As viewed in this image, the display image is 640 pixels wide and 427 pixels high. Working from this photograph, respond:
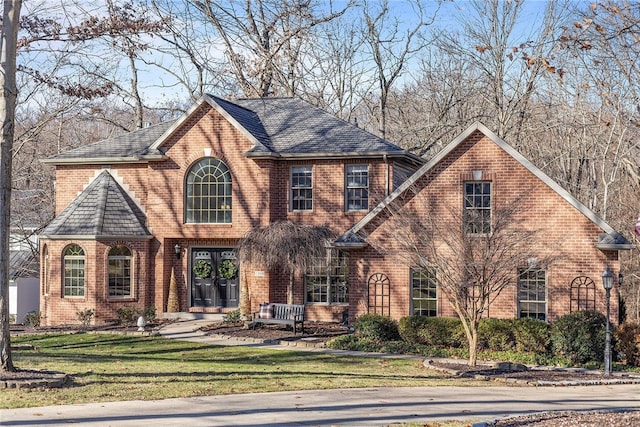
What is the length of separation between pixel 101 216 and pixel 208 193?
3.81 m

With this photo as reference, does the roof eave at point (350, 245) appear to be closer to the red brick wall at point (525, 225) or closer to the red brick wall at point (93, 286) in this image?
the red brick wall at point (525, 225)

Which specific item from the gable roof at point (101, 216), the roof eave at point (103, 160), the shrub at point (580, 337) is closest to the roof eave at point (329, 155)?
the roof eave at point (103, 160)

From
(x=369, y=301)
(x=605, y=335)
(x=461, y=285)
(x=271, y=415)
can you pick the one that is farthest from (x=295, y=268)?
(x=271, y=415)

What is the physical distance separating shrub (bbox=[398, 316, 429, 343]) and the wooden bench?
12.2 ft

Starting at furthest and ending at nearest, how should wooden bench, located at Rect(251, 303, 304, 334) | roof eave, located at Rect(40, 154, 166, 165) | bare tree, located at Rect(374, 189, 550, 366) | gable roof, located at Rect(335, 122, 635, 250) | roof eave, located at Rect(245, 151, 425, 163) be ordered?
roof eave, located at Rect(40, 154, 166, 165) → roof eave, located at Rect(245, 151, 425, 163) → wooden bench, located at Rect(251, 303, 304, 334) → gable roof, located at Rect(335, 122, 635, 250) → bare tree, located at Rect(374, 189, 550, 366)

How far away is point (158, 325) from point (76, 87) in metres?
9.72

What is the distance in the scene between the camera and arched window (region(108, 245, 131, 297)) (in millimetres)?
29016

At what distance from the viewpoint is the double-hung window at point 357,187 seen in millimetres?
28844

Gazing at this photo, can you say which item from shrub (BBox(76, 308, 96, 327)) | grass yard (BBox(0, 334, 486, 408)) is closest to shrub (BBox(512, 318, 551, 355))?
grass yard (BBox(0, 334, 486, 408))

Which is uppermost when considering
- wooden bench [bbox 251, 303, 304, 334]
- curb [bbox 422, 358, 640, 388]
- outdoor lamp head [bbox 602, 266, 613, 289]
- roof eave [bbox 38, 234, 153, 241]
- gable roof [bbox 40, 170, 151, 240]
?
gable roof [bbox 40, 170, 151, 240]

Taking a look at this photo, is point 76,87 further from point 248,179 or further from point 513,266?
point 513,266

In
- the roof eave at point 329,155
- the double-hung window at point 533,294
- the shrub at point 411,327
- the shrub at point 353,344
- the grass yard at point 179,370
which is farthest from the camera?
the roof eave at point 329,155

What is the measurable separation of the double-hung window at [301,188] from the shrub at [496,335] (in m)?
8.99

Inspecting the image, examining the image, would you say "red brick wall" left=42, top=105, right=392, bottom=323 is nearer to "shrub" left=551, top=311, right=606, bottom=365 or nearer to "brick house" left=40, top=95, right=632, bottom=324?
"brick house" left=40, top=95, right=632, bottom=324
